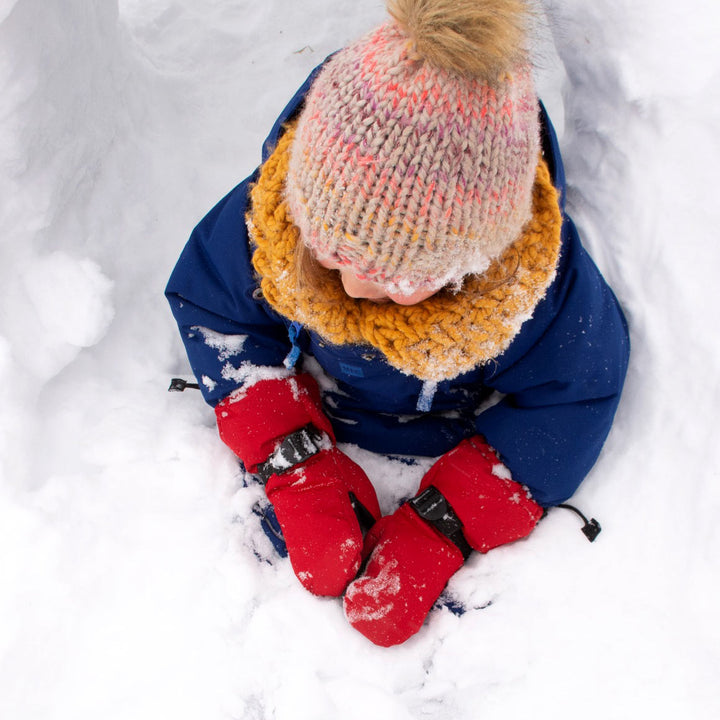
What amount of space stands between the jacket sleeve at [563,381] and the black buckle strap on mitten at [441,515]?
13 cm

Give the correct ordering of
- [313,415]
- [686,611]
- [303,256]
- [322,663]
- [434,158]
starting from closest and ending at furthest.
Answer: [434,158], [303,256], [686,611], [322,663], [313,415]

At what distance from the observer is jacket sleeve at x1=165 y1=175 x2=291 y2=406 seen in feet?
3.80

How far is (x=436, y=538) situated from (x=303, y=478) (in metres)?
0.26

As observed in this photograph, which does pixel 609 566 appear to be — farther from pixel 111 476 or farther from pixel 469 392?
pixel 111 476

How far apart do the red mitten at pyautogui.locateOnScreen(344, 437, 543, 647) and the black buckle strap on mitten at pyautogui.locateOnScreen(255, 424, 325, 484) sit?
0.21 metres

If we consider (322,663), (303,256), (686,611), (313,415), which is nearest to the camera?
(303,256)

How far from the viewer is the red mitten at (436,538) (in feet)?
3.83

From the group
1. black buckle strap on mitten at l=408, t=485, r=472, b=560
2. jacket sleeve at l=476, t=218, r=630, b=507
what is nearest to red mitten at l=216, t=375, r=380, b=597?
black buckle strap on mitten at l=408, t=485, r=472, b=560

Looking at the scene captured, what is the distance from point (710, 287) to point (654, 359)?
140 mm

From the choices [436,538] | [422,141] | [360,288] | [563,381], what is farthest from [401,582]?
[422,141]

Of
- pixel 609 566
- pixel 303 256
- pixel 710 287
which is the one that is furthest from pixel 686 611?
pixel 303 256

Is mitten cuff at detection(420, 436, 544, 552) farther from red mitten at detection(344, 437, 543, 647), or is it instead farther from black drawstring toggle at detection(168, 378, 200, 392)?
black drawstring toggle at detection(168, 378, 200, 392)

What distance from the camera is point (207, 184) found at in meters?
1.63

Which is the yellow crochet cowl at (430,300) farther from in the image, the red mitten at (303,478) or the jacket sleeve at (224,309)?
the red mitten at (303,478)
